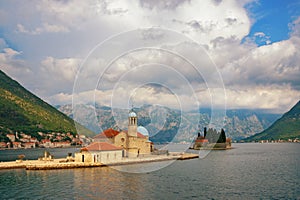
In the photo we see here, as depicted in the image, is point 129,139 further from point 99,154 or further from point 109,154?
point 99,154

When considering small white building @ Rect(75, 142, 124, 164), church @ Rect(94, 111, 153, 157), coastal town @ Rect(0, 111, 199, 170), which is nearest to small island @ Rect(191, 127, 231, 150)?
coastal town @ Rect(0, 111, 199, 170)

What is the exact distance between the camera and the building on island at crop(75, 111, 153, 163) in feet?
252

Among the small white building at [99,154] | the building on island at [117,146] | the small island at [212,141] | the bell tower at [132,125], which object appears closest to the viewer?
the small white building at [99,154]

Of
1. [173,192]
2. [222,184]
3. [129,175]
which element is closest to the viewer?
[173,192]

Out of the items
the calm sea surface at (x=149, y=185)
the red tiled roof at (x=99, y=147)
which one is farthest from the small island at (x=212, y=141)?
the calm sea surface at (x=149, y=185)

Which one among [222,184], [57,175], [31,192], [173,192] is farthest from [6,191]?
[222,184]

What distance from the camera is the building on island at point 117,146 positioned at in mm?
76875

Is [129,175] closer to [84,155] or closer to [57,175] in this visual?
[57,175]

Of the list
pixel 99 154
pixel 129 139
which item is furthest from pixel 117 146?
pixel 129 139

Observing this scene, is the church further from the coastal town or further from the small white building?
the small white building

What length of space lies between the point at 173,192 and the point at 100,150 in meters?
35.9

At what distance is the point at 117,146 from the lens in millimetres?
84188

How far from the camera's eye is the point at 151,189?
153ft

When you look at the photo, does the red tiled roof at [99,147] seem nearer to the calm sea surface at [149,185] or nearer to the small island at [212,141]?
the calm sea surface at [149,185]
